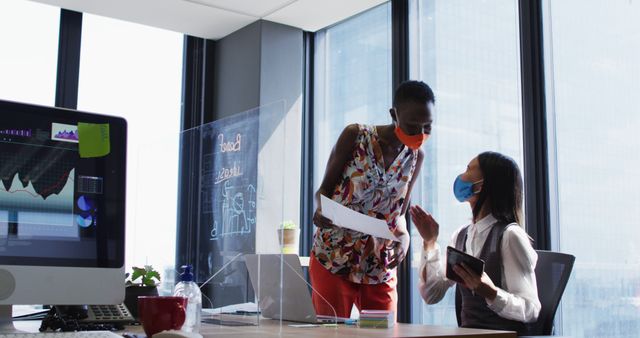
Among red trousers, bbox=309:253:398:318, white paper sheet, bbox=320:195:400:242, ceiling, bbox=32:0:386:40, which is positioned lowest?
red trousers, bbox=309:253:398:318

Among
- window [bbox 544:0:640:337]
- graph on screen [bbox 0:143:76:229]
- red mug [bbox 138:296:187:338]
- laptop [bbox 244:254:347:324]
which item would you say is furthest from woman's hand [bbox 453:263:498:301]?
window [bbox 544:0:640:337]

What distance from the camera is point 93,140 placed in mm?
1490

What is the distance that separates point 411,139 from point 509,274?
50 cm

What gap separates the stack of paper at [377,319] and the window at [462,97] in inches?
74.5

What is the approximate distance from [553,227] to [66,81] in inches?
120

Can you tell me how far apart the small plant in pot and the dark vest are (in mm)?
944

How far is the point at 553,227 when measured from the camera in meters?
3.21

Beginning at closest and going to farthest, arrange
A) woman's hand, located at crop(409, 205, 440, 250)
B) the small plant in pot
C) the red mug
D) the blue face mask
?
the red mug, the small plant in pot, woman's hand, located at crop(409, 205, 440, 250), the blue face mask

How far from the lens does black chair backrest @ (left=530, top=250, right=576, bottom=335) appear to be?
1969mm

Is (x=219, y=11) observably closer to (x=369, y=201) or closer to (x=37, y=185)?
(x=369, y=201)

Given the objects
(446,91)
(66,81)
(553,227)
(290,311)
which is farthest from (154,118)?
(290,311)

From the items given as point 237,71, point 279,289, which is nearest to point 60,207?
point 279,289

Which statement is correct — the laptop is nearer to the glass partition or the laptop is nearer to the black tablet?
the glass partition

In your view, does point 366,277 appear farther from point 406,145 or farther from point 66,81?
point 66,81
